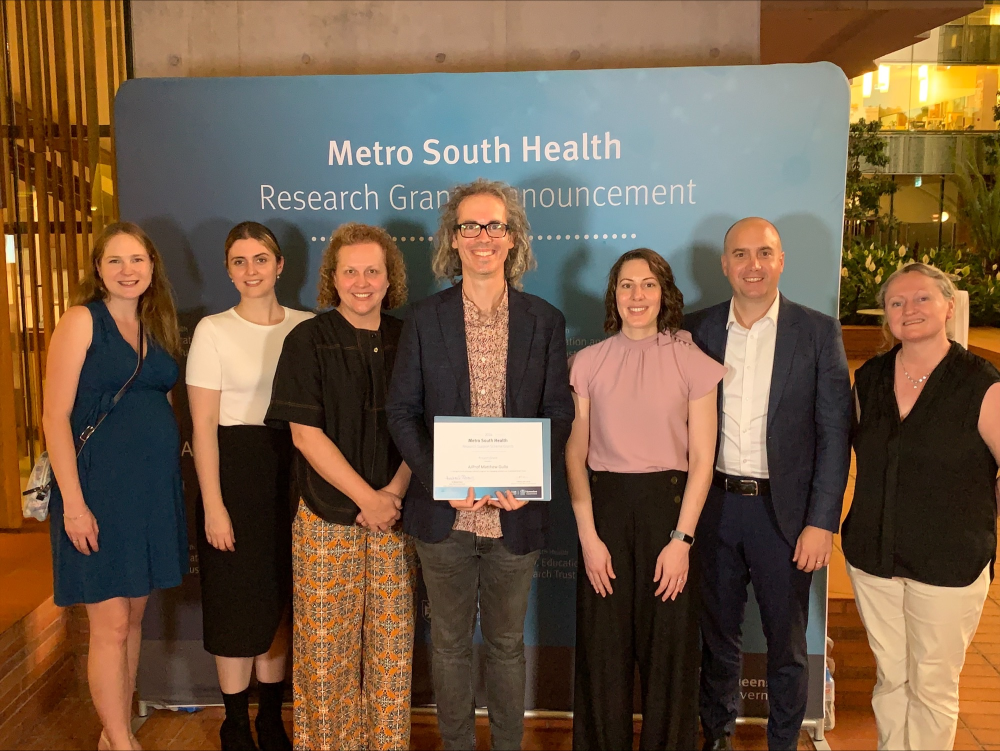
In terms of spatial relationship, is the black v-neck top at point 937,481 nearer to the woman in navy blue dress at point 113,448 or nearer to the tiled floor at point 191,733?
the tiled floor at point 191,733

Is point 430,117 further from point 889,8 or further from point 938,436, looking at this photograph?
point 889,8

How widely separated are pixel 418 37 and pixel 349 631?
228cm

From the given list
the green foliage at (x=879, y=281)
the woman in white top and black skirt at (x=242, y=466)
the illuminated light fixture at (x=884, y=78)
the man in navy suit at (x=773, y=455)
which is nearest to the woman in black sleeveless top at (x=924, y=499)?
the man in navy suit at (x=773, y=455)

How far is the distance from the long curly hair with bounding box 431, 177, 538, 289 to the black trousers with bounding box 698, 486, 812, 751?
98 centimetres

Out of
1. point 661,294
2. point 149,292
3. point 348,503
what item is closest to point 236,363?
point 149,292

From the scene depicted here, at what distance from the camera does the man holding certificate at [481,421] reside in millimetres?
2010

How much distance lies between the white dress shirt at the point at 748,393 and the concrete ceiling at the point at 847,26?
1.96 meters

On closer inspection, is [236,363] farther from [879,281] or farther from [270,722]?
[879,281]

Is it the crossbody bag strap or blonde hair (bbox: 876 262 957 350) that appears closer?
blonde hair (bbox: 876 262 957 350)

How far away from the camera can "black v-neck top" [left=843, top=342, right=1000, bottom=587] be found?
2107 mm

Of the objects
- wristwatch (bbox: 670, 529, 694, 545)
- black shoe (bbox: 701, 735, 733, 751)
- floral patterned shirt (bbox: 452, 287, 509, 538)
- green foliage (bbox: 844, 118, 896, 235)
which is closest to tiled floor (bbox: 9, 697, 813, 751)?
black shoe (bbox: 701, 735, 733, 751)

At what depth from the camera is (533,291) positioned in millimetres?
2883

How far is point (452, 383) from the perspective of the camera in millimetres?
2100

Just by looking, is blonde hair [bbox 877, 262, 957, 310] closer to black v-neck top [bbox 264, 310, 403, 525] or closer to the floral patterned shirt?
the floral patterned shirt
